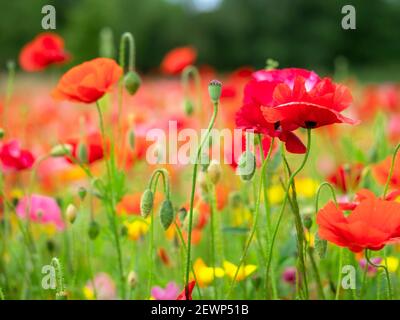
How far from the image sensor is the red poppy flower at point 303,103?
672mm

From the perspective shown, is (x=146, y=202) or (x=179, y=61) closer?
(x=146, y=202)

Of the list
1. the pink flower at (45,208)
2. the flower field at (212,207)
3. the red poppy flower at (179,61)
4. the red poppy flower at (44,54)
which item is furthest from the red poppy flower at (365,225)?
the red poppy flower at (179,61)

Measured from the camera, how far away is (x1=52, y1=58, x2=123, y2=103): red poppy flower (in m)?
0.88

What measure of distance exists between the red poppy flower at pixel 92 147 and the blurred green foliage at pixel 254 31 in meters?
13.6

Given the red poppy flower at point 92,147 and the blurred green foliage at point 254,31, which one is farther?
the blurred green foliage at point 254,31

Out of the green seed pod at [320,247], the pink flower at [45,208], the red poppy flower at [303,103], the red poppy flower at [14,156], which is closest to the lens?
the red poppy flower at [303,103]

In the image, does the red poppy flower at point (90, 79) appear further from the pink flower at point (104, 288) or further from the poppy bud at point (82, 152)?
the pink flower at point (104, 288)

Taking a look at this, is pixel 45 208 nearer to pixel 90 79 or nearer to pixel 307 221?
pixel 90 79

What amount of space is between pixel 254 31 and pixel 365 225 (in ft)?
52.2

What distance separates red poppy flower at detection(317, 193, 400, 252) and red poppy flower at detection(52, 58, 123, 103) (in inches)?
13.4

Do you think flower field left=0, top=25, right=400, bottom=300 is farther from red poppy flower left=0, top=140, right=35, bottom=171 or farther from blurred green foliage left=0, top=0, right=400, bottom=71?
blurred green foliage left=0, top=0, right=400, bottom=71

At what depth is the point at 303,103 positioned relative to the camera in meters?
0.66

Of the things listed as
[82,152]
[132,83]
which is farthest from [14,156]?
[132,83]

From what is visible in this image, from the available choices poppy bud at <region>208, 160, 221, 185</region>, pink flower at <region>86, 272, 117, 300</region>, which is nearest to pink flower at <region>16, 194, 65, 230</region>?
pink flower at <region>86, 272, 117, 300</region>
